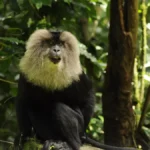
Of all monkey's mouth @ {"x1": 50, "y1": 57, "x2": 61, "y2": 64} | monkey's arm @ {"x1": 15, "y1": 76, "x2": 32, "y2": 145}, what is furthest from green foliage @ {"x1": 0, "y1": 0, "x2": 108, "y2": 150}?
monkey's mouth @ {"x1": 50, "y1": 57, "x2": 61, "y2": 64}

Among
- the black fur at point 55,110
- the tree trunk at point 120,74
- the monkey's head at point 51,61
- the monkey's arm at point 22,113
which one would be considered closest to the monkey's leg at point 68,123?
the black fur at point 55,110

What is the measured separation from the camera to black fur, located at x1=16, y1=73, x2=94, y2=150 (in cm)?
297

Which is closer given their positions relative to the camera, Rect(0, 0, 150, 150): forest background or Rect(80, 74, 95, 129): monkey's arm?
Rect(80, 74, 95, 129): monkey's arm

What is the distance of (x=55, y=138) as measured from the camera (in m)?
3.04

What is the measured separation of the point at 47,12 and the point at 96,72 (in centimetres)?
70

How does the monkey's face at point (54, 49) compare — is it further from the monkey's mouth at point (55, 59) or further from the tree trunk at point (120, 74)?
the tree trunk at point (120, 74)

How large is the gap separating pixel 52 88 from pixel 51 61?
0.21 metres

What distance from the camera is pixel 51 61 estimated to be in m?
2.84

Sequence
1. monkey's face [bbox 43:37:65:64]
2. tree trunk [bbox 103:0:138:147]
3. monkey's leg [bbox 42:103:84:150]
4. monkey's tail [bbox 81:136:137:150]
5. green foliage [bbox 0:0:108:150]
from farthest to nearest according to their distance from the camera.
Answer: green foliage [bbox 0:0:108:150] → tree trunk [bbox 103:0:138:147] → monkey's tail [bbox 81:136:137:150] → monkey's leg [bbox 42:103:84:150] → monkey's face [bbox 43:37:65:64]

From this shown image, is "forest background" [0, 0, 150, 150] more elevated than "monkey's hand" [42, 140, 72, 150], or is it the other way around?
"forest background" [0, 0, 150, 150]

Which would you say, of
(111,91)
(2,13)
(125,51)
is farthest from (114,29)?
(2,13)

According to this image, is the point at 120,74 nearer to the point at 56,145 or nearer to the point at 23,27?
the point at 56,145

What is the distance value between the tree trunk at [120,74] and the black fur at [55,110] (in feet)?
0.79

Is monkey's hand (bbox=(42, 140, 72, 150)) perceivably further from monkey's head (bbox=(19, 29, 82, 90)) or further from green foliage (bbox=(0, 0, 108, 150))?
green foliage (bbox=(0, 0, 108, 150))
